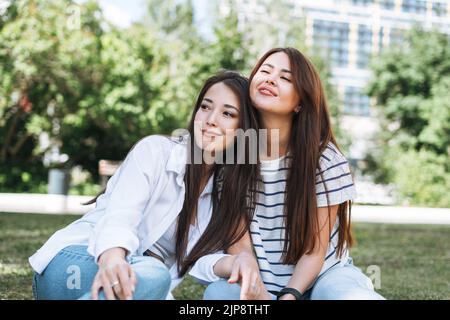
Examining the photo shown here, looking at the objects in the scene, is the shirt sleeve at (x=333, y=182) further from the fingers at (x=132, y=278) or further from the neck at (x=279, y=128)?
the fingers at (x=132, y=278)

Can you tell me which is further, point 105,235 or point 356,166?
point 356,166

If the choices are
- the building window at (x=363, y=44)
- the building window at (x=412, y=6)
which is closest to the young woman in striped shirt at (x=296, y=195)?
the building window at (x=363, y=44)

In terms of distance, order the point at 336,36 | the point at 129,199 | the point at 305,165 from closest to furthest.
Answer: the point at 129,199 < the point at 305,165 < the point at 336,36

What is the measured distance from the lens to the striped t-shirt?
2.17 meters

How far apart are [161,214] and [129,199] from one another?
197 mm

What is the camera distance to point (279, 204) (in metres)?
2.27

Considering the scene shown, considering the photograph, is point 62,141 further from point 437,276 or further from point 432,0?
point 432,0

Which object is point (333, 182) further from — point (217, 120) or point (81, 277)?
point (81, 277)

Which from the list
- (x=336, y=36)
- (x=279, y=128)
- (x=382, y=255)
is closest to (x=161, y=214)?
(x=279, y=128)

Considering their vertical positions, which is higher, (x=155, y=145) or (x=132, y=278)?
(x=155, y=145)

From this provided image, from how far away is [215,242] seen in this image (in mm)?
2145

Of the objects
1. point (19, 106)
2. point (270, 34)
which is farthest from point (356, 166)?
point (19, 106)

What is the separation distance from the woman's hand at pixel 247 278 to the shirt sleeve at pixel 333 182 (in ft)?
1.37
